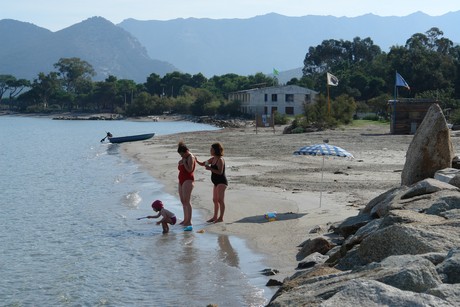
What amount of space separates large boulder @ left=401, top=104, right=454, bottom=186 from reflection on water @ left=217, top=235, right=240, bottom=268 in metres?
3.68

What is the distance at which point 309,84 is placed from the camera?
104250mm

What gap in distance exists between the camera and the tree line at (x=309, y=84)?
71.3m

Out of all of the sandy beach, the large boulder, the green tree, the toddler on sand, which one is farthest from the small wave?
the green tree

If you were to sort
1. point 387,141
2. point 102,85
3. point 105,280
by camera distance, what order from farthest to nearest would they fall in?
point 102,85
point 387,141
point 105,280

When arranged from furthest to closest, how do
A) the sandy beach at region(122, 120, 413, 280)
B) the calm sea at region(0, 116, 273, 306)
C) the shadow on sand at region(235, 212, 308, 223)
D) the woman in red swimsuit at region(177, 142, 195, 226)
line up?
the shadow on sand at region(235, 212, 308, 223)
the woman in red swimsuit at region(177, 142, 195, 226)
the sandy beach at region(122, 120, 413, 280)
the calm sea at region(0, 116, 273, 306)

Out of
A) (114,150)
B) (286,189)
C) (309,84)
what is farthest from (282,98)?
(286,189)

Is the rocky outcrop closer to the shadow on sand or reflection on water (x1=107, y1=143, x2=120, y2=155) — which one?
the shadow on sand

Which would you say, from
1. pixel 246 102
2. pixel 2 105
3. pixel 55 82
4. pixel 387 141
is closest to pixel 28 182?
pixel 387 141

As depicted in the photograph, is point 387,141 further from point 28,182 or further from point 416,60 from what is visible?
point 416,60

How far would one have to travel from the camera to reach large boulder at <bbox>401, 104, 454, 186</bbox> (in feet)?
43.6

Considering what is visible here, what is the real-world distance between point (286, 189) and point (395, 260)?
12.1 meters

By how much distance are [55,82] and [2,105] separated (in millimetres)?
24891

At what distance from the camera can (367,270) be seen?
652 cm

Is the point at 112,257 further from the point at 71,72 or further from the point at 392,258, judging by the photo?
the point at 71,72
